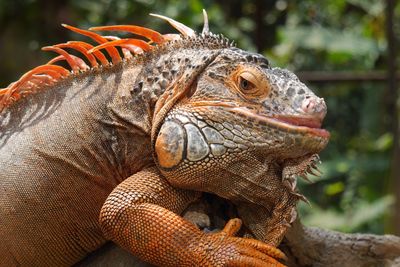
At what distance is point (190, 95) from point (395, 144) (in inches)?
177

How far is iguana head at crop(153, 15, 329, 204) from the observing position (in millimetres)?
2994

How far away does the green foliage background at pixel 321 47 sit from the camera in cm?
850

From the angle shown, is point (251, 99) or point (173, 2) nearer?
point (251, 99)

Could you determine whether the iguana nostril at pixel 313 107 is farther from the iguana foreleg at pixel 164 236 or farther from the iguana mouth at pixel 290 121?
the iguana foreleg at pixel 164 236

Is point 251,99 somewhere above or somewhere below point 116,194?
above

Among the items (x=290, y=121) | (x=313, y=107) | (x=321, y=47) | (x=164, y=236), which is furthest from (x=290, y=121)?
(x=321, y=47)

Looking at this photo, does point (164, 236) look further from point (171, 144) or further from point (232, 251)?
point (171, 144)

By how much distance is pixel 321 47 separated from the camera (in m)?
9.38

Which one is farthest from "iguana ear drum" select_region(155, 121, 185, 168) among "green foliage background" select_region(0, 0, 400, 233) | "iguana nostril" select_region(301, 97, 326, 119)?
"green foliage background" select_region(0, 0, 400, 233)

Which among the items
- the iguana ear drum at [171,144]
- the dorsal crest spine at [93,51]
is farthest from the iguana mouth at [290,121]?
the dorsal crest spine at [93,51]

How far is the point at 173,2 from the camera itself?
977 centimetres

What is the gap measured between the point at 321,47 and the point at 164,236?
6891 mm

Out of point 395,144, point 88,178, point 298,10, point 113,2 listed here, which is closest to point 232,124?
point 88,178

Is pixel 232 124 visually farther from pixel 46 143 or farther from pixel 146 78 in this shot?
pixel 46 143
